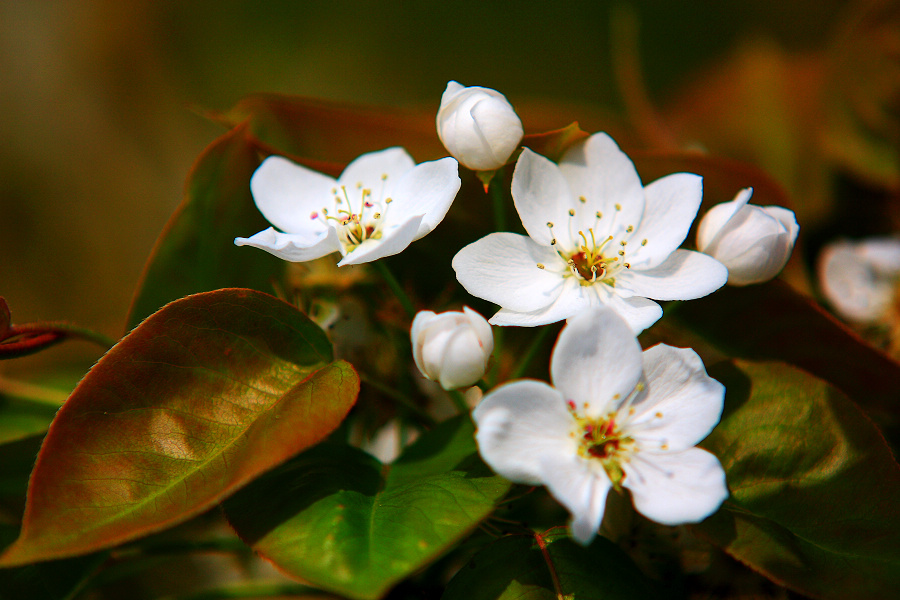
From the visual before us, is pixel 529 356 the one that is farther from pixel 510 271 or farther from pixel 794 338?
pixel 794 338

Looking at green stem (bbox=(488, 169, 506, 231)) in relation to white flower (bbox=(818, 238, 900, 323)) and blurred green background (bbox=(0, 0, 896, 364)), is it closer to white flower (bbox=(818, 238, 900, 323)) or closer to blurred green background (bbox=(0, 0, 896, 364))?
white flower (bbox=(818, 238, 900, 323))

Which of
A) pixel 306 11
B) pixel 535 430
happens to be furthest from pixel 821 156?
pixel 306 11

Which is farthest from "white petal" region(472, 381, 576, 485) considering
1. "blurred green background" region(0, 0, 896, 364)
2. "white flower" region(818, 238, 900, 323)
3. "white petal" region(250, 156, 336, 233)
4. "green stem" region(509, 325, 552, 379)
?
"blurred green background" region(0, 0, 896, 364)

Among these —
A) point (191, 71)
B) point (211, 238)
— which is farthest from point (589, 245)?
point (191, 71)

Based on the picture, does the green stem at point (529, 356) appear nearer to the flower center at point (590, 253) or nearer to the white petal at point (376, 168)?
the flower center at point (590, 253)

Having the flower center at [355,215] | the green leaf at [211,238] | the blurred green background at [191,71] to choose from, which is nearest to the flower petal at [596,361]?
the flower center at [355,215]
